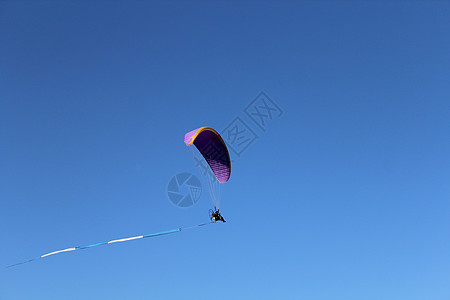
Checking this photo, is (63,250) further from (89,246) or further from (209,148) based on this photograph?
(209,148)

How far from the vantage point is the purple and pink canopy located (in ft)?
95.9

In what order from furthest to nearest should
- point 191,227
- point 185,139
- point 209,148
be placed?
point 209,148 → point 185,139 → point 191,227

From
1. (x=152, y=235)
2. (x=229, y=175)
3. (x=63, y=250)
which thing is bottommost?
(x=152, y=235)

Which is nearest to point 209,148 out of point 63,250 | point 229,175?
point 229,175

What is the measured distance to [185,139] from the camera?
2708 centimetres

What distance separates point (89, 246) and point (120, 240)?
1928mm

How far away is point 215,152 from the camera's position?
3064cm

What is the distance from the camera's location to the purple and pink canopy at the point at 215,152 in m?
29.2

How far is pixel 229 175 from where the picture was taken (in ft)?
103

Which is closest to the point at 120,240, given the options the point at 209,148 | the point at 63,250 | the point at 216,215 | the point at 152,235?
the point at 152,235

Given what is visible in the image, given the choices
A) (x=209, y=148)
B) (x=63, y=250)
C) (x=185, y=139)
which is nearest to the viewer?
(x=63, y=250)

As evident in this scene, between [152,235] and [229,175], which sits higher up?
[229,175]

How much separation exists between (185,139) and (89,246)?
10349 millimetres

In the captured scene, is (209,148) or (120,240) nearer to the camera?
(120,240)
